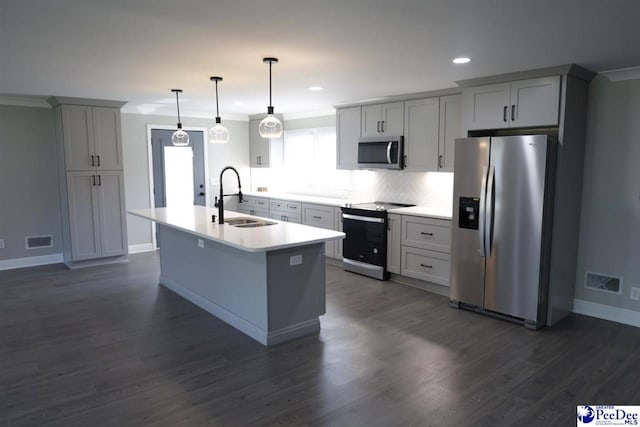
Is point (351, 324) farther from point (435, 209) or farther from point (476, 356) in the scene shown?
point (435, 209)

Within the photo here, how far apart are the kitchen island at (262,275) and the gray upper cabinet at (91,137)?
89.1 inches

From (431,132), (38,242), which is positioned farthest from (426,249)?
(38,242)

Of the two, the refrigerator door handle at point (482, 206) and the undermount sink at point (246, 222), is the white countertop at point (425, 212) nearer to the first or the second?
the refrigerator door handle at point (482, 206)

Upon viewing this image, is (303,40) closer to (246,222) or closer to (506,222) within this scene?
(246,222)

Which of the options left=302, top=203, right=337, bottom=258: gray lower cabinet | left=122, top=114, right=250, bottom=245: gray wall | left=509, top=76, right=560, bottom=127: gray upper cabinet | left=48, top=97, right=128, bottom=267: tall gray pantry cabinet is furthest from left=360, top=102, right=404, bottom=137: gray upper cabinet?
left=48, top=97, right=128, bottom=267: tall gray pantry cabinet

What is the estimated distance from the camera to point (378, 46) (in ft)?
9.96

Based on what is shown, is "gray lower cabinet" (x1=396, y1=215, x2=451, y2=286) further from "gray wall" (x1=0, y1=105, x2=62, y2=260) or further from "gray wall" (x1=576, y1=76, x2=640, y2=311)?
"gray wall" (x1=0, y1=105, x2=62, y2=260)

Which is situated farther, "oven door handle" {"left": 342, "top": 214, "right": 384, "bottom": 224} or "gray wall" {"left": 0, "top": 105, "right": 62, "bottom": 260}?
"gray wall" {"left": 0, "top": 105, "right": 62, "bottom": 260}

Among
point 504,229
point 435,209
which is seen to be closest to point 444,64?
point 504,229

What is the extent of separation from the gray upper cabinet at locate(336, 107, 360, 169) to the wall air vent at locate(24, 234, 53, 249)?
4.25 metres

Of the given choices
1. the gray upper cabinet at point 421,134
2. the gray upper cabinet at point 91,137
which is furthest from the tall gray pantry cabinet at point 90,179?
the gray upper cabinet at point 421,134

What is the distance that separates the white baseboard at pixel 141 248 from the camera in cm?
679

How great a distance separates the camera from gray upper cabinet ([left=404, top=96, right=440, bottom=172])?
16.3ft

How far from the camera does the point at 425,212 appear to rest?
491 cm
